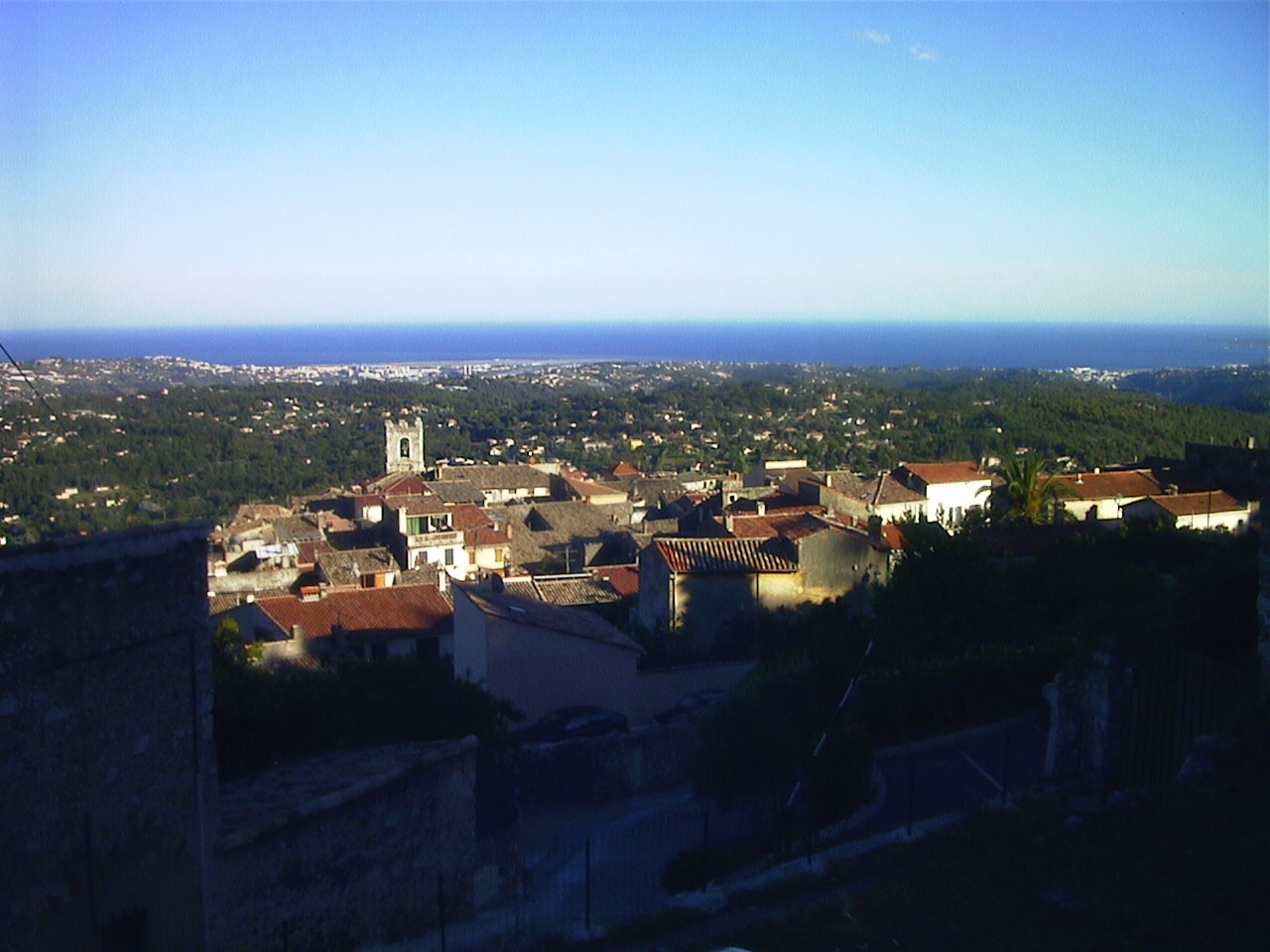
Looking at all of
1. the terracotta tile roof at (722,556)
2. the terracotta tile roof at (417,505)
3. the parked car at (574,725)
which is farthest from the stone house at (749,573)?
the terracotta tile roof at (417,505)

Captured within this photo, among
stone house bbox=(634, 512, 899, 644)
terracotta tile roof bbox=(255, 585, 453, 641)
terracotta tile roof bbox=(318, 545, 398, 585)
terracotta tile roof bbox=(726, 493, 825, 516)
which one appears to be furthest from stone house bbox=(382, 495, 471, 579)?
stone house bbox=(634, 512, 899, 644)

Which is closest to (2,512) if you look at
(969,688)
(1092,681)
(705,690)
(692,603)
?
(1092,681)

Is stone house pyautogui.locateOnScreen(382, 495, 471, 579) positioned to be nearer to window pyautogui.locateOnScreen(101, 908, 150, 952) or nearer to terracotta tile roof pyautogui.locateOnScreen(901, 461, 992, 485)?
terracotta tile roof pyautogui.locateOnScreen(901, 461, 992, 485)

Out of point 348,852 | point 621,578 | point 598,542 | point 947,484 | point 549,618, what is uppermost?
point 348,852

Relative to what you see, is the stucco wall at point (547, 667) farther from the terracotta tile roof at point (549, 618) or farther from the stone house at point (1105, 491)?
the stone house at point (1105, 491)

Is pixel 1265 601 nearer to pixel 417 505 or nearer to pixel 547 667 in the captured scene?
pixel 547 667

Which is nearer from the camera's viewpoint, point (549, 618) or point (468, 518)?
point (549, 618)

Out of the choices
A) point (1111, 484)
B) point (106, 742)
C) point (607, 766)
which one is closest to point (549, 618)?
point (607, 766)
